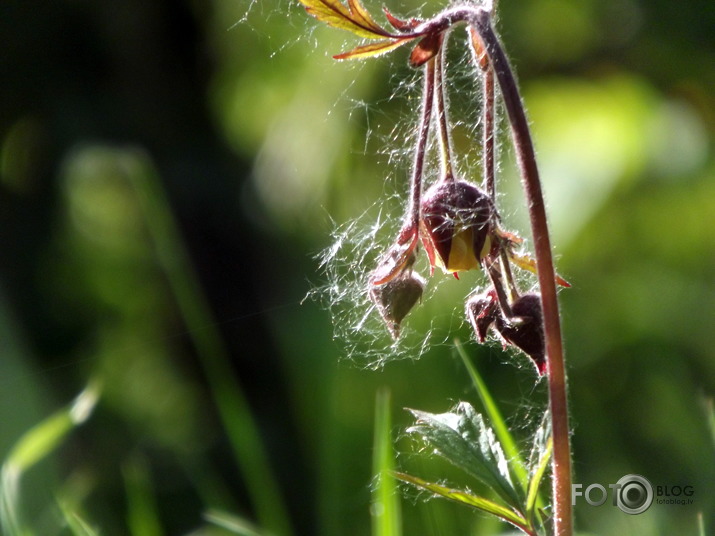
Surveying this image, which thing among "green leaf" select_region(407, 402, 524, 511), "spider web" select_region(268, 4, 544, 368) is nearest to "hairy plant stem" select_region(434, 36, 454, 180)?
"green leaf" select_region(407, 402, 524, 511)

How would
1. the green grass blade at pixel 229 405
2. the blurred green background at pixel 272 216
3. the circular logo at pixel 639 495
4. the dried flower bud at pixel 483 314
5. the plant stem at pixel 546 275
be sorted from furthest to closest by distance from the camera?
the blurred green background at pixel 272 216 → the green grass blade at pixel 229 405 → the circular logo at pixel 639 495 → the dried flower bud at pixel 483 314 → the plant stem at pixel 546 275

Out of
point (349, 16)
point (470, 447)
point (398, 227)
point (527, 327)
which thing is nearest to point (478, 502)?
point (470, 447)

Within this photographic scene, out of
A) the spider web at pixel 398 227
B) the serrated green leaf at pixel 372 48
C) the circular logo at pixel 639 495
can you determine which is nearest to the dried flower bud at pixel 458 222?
the serrated green leaf at pixel 372 48

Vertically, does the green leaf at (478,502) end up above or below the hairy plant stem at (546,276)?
below

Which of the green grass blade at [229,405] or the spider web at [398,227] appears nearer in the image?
the green grass blade at [229,405]

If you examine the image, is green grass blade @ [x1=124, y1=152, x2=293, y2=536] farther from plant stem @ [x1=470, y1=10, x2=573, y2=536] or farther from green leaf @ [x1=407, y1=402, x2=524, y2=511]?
plant stem @ [x1=470, y1=10, x2=573, y2=536]

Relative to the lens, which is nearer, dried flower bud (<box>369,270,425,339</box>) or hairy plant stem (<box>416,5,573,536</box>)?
hairy plant stem (<box>416,5,573,536</box>)

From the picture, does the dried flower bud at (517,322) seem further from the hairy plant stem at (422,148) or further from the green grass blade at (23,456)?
the green grass blade at (23,456)
